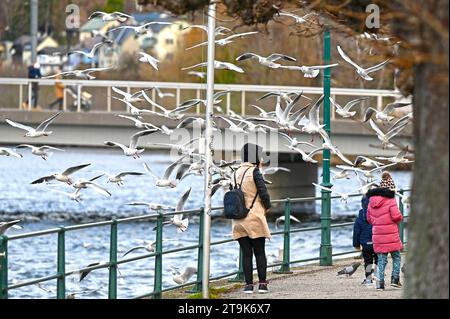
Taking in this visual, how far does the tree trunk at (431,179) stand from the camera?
8.43m

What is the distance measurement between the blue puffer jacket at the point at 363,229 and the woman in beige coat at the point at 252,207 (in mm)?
1420

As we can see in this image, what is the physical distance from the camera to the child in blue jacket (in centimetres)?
1584

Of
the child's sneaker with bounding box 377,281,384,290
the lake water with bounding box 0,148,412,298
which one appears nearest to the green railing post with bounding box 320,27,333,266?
the lake water with bounding box 0,148,412,298

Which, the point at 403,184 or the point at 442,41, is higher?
the point at 442,41

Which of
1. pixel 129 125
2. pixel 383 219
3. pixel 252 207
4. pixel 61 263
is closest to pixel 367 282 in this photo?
pixel 383 219

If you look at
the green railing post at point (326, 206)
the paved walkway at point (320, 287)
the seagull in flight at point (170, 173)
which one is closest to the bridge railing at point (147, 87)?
the green railing post at point (326, 206)

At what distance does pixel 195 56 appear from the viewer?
2606 inches

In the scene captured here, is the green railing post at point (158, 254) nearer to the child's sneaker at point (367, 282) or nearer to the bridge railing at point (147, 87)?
the child's sneaker at point (367, 282)

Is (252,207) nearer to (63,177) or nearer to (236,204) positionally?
(236,204)

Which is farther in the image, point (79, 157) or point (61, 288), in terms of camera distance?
point (79, 157)

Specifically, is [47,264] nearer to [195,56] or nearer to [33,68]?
[33,68]

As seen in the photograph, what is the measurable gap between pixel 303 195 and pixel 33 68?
37.1 ft

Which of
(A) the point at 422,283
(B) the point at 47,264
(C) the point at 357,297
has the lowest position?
(B) the point at 47,264
